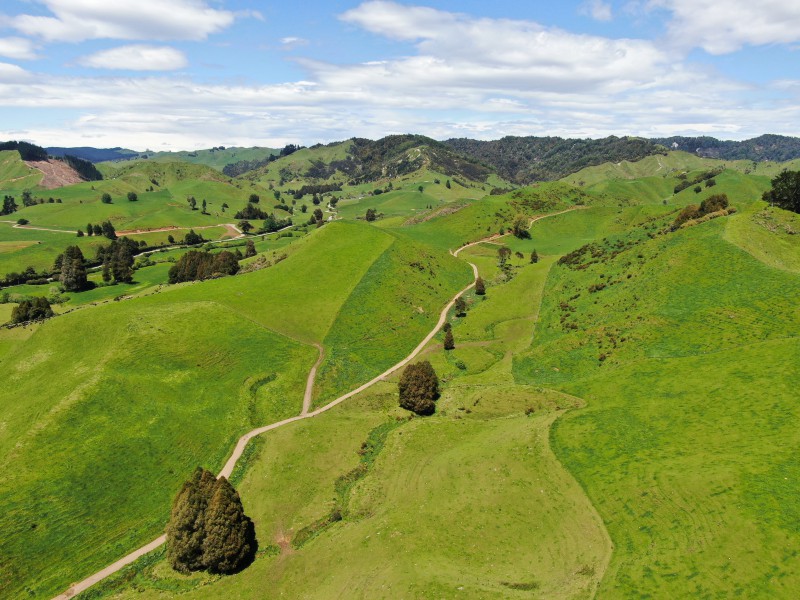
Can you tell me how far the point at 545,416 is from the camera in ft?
175

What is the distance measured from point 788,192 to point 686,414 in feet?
341

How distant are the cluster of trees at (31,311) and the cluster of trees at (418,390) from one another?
9397 centimetres

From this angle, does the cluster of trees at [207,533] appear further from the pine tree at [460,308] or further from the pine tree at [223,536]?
the pine tree at [460,308]

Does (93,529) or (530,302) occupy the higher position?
(530,302)

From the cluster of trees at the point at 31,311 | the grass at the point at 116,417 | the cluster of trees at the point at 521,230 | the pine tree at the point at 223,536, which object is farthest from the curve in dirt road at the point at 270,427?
the cluster of trees at the point at 31,311

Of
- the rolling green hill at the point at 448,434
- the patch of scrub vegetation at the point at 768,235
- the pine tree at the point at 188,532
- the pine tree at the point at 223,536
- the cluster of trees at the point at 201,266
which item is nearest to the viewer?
the rolling green hill at the point at 448,434

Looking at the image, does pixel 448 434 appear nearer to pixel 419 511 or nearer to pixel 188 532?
pixel 419 511

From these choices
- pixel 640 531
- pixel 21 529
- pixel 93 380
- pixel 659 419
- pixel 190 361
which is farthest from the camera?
pixel 190 361

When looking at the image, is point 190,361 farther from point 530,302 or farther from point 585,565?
point 530,302

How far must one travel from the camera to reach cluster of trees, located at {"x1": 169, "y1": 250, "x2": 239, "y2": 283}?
12725 centimetres

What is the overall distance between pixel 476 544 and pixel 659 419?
25.3 m

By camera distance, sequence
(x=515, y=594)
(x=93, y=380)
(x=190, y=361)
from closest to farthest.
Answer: (x=515, y=594) < (x=93, y=380) < (x=190, y=361)

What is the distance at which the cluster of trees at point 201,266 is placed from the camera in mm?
127250

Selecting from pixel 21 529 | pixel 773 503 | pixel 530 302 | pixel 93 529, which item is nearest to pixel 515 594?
pixel 773 503
